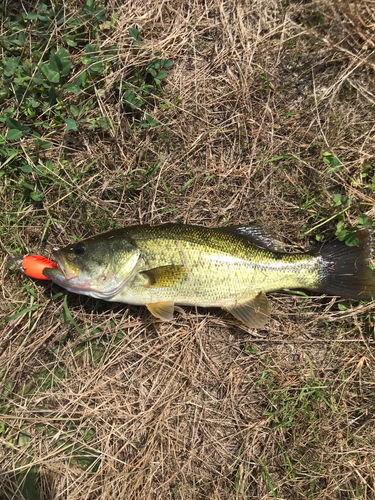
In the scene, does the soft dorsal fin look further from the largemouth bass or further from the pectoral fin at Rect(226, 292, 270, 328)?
the pectoral fin at Rect(226, 292, 270, 328)

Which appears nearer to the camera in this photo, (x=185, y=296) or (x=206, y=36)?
(x=185, y=296)

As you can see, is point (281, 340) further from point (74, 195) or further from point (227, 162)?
point (74, 195)

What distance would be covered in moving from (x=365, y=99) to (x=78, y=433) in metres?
4.19

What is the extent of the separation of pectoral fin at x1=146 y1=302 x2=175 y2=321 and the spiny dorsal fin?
0.65 feet

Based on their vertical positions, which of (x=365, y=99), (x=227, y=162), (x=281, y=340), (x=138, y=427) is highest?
(x=365, y=99)

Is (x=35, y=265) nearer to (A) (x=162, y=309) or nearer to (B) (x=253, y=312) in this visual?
(A) (x=162, y=309)

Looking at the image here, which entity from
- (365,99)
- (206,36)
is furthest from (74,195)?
(365,99)

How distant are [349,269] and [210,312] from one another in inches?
51.9

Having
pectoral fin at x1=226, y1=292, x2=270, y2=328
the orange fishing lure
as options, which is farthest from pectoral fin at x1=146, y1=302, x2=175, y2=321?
the orange fishing lure

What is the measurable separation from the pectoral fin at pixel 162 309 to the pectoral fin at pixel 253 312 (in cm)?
56

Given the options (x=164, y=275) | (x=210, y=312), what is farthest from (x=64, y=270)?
(x=210, y=312)

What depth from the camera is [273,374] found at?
2773 millimetres

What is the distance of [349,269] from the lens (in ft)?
8.66

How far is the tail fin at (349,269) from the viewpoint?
262cm
